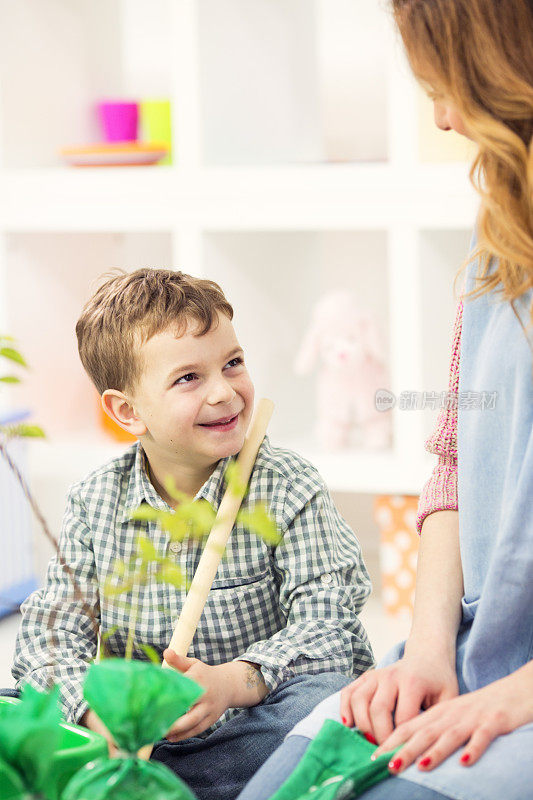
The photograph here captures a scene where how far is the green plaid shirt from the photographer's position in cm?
124

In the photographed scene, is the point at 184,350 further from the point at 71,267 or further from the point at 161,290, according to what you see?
the point at 71,267

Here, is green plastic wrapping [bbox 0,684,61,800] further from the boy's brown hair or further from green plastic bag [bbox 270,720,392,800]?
the boy's brown hair

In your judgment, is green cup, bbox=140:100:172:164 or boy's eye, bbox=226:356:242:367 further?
green cup, bbox=140:100:172:164

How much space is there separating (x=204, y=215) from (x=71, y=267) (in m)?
0.53

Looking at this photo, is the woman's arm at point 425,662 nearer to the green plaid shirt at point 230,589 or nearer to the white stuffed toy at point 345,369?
the green plaid shirt at point 230,589

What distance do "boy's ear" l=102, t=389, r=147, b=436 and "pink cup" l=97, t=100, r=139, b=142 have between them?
4.23 ft

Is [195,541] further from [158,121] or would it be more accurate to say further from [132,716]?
[158,121]

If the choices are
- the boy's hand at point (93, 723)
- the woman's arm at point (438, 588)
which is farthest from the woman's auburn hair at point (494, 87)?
the boy's hand at point (93, 723)

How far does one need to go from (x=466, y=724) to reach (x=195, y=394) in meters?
0.55

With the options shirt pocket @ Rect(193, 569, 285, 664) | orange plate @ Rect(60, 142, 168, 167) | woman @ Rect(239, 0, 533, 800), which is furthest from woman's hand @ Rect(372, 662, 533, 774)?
orange plate @ Rect(60, 142, 168, 167)

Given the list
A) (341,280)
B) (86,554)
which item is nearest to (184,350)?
(86,554)

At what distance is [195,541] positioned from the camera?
4.23 feet

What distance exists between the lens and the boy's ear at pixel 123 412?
133 cm

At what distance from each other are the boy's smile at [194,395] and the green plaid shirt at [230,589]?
51mm
